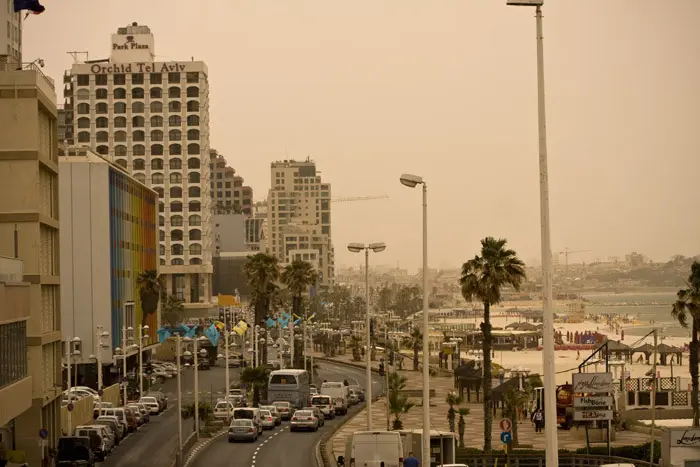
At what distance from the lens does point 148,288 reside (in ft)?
402

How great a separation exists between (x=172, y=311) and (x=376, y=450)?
5504 inches

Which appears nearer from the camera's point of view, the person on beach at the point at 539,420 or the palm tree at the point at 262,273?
the person on beach at the point at 539,420

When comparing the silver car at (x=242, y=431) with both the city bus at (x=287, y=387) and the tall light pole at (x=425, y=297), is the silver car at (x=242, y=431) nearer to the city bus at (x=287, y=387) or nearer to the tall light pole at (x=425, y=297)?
the city bus at (x=287, y=387)

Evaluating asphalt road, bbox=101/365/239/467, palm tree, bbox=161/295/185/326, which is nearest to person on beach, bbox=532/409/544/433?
asphalt road, bbox=101/365/239/467

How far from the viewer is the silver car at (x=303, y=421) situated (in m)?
73.1

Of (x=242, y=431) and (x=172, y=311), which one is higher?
(x=172, y=311)

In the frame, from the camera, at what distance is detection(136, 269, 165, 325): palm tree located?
122m

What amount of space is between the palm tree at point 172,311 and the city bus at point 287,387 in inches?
3705

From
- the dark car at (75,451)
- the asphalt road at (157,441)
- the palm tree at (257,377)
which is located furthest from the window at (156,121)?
the dark car at (75,451)

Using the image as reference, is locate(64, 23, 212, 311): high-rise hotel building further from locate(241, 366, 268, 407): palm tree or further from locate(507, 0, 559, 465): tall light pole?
locate(507, 0, 559, 465): tall light pole

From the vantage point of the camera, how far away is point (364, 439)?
43219 millimetres

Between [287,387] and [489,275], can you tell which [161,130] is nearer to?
[287,387]

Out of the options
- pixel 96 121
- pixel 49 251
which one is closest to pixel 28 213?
pixel 49 251

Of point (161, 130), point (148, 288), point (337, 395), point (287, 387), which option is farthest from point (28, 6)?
point (161, 130)
